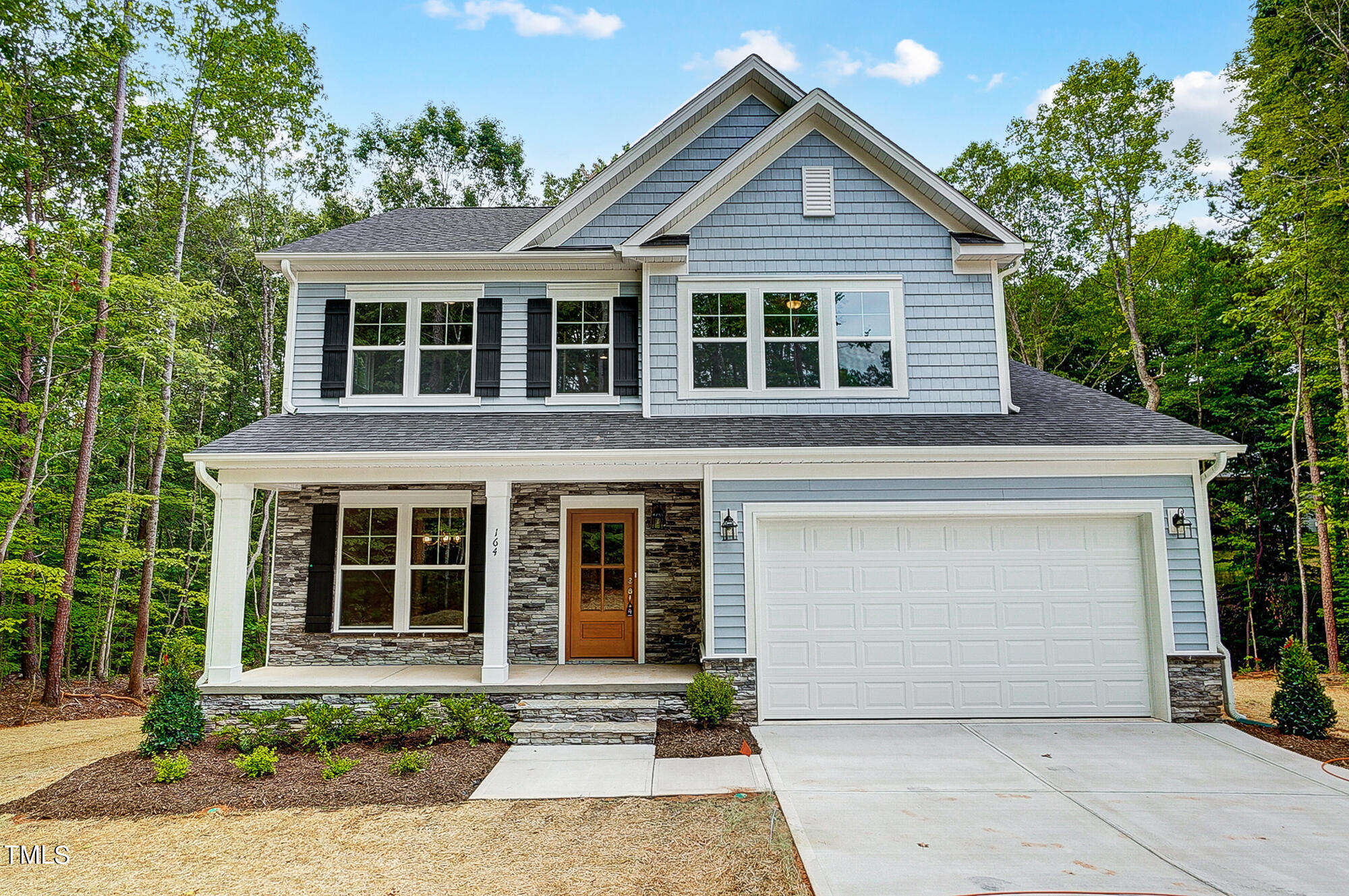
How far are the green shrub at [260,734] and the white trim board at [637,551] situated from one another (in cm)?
319

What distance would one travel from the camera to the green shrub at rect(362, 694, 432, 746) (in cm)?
703

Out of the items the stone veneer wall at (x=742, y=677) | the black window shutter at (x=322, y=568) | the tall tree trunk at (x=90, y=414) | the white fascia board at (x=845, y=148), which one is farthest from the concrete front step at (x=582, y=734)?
the tall tree trunk at (x=90, y=414)

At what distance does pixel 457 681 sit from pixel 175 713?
2.67 m

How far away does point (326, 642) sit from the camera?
930 centimetres

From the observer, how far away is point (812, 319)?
356 inches

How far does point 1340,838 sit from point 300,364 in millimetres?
11162

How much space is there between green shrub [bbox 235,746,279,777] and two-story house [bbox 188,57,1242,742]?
4.70ft

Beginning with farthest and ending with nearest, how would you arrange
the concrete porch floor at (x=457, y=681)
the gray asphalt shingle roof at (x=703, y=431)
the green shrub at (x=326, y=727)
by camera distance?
the gray asphalt shingle roof at (x=703, y=431)
the concrete porch floor at (x=457, y=681)
the green shrub at (x=326, y=727)

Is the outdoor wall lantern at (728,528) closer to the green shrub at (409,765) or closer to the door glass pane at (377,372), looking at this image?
the green shrub at (409,765)

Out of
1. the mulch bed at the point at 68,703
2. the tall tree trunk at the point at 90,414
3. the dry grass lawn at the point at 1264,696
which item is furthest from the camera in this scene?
the tall tree trunk at the point at 90,414

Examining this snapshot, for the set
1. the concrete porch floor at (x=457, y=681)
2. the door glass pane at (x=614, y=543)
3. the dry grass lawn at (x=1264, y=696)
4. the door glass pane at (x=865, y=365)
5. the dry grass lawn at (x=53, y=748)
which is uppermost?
the door glass pane at (x=865, y=365)

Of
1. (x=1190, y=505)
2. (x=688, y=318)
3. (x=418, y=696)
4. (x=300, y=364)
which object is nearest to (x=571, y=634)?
(x=418, y=696)

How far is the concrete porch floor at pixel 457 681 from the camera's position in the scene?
759cm

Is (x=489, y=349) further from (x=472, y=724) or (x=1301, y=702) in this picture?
(x=1301, y=702)
